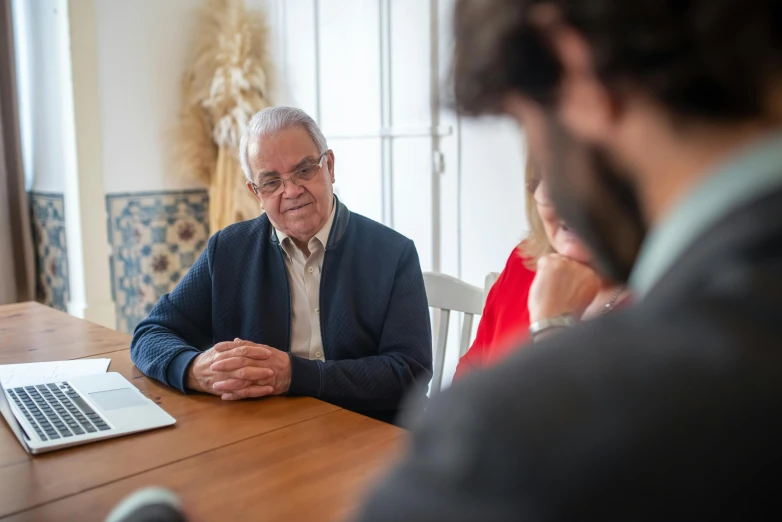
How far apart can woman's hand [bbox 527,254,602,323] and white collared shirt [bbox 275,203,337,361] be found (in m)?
0.63

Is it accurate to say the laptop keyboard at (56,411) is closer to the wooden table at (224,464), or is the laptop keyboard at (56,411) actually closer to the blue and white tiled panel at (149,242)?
the wooden table at (224,464)

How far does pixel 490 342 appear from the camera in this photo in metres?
1.49

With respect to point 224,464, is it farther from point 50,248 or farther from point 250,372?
point 50,248

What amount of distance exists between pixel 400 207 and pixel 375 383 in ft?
3.86

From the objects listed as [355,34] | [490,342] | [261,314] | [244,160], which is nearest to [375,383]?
[490,342]

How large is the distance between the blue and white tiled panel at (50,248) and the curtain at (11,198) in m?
0.07

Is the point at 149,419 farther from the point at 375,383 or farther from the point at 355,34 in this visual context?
the point at 355,34

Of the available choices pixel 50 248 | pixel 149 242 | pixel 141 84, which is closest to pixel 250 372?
pixel 149 242

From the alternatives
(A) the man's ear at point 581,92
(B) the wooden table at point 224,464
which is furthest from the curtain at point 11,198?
(A) the man's ear at point 581,92

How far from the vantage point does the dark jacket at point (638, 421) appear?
29 centimetres

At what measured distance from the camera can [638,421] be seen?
0.95 ft

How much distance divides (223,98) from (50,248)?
1.13 meters

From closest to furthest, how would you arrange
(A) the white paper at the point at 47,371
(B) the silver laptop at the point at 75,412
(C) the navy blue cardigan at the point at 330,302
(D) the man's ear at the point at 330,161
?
(B) the silver laptop at the point at 75,412 < (A) the white paper at the point at 47,371 < (C) the navy blue cardigan at the point at 330,302 < (D) the man's ear at the point at 330,161

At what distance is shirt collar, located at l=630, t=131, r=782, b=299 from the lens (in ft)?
1.11
